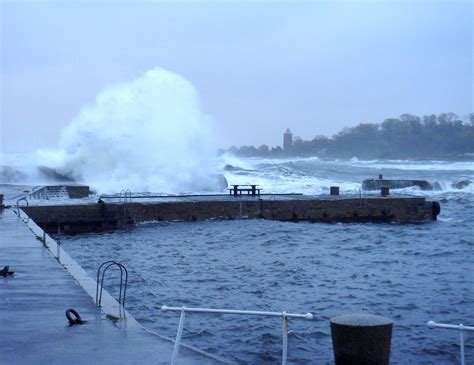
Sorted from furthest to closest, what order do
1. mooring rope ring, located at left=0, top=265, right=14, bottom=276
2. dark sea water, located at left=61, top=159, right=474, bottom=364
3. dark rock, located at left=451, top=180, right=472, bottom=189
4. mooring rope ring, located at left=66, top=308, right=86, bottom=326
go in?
dark rock, located at left=451, top=180, right=472, bottom=189
mooring rope ring, located at left=0, top=265, right=14, bottom=276
dark sea water, located at left=61, top=159, right=474, bottom=364
mooring rope ring, located at left=66, top=308, right=86, bottom=326

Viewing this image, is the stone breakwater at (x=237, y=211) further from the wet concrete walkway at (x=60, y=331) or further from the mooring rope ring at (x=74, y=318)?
the mooring rope ring at (x=74, y=318)

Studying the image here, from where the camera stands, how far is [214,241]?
18.7 meters

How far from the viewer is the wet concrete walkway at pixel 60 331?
579 centimetres

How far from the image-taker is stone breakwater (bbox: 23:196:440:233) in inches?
827

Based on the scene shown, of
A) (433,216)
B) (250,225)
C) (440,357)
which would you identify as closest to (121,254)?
(250,225)

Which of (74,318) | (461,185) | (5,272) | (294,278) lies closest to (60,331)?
(74,318)

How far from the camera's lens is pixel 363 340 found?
5.25 meters

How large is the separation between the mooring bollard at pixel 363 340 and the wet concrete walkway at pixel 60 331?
1122 millimetres

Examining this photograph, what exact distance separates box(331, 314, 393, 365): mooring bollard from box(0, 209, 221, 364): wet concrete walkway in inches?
44.2

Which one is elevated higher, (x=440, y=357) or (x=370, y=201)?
(x=370, y=201)

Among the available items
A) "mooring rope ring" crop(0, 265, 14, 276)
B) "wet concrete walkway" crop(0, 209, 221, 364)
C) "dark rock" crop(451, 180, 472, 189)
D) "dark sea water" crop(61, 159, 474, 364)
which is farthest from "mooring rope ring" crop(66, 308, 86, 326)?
"dark rock" crop(451, 180, 472, 189)

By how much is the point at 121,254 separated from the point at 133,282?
4.03m

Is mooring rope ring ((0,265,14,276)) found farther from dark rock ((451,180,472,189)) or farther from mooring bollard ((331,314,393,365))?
dark rock ((451,180,472,189))

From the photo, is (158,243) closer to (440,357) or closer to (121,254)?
(121,254)
